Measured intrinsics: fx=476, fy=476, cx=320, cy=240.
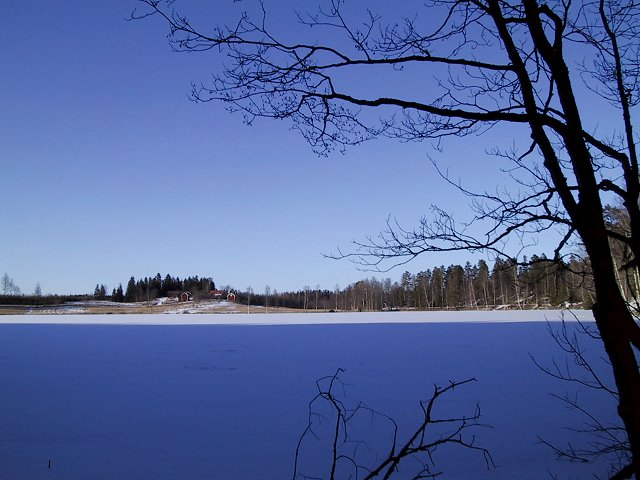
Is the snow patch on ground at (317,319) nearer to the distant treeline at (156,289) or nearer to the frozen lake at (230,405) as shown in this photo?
the frozen lake at (230,405)

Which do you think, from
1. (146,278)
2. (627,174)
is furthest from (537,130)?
(146,278)

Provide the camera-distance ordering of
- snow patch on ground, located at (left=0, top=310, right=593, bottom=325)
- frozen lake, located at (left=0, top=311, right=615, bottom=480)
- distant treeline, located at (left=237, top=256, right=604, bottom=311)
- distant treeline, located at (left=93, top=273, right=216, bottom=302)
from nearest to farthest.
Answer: frozen lake, located at (left=0, top=311, right=615, bottom=480)
snow patch on ground, located at (left=0, top=310, right=593, bottom=325)
distant treeline, located at (left=237, top=256, right=604, bottom=311)
distant treeline, located at (left=93, top=273, right=216, bottom=302)

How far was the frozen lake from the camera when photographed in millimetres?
4793

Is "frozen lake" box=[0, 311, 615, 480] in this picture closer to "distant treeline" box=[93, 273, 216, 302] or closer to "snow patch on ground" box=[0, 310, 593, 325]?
"snow patch on ground" box=[0, 310, 593, 325]

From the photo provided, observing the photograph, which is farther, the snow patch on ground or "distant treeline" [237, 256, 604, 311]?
"distant treeline" [237, 256, 604, 311]

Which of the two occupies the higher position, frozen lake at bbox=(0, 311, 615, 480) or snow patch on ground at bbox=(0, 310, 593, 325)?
snow patch on ground at bbox=(0, 310, 593, 325)

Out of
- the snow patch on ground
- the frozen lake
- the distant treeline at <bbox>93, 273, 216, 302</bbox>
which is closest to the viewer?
the frozen lake

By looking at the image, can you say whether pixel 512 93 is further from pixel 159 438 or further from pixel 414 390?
pixel 414 390

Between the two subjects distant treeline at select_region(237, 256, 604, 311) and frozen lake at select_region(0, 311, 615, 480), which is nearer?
frozen lake at select_region(0, 311, 615, 480)

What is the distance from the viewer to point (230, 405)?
709cm

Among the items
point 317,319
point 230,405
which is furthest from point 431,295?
point 230,405

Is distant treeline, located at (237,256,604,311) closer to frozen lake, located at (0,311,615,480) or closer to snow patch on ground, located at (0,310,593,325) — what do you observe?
snow patch on ground, located at (0,310,593,325)

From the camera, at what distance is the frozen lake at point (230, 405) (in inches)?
189

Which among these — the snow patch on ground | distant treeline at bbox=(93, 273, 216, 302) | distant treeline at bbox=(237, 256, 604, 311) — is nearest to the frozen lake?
the snow patch on ground
